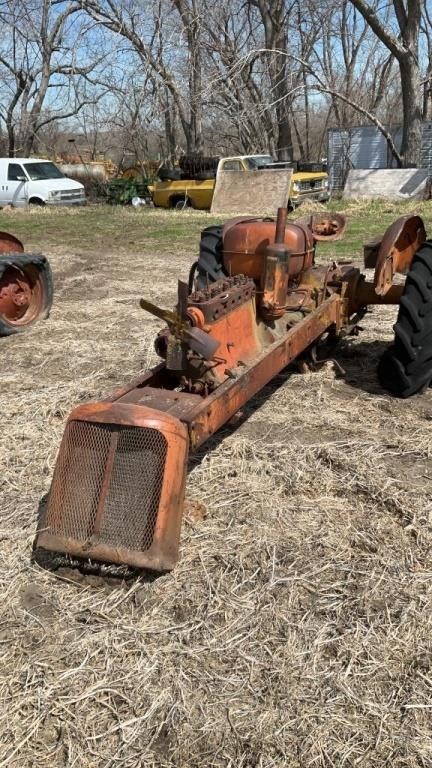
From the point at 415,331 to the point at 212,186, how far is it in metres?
15.3

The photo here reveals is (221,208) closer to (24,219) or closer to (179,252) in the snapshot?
(24,219)

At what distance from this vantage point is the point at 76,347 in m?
6.25

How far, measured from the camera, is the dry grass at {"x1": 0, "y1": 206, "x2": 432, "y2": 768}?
2139 millimetres

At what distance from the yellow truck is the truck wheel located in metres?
10.9

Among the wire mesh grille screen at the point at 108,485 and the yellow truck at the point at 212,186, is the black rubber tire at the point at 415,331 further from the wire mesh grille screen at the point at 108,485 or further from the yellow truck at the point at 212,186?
the yellow truck at the point at 212,186

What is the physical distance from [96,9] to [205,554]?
23543 mm

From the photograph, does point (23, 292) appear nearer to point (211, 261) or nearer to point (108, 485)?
point (211, 261)

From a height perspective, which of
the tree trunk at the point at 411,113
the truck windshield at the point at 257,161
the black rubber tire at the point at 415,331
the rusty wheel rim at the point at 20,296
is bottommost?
the rusty wheel rim at the point at 20,296

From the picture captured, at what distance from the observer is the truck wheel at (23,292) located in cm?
673

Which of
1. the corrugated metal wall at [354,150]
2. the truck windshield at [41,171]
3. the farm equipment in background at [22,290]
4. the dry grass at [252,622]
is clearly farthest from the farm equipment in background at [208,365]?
the corrugated metal wall at [354,150]

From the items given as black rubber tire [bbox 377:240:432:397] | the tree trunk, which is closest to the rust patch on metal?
black rubber tire [bbox 377:240:432:397]

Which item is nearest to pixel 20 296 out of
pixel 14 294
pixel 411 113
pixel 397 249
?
pixel 14 294

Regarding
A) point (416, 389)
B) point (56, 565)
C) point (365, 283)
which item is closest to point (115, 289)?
point (365, 283)

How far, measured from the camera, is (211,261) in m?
5.11
